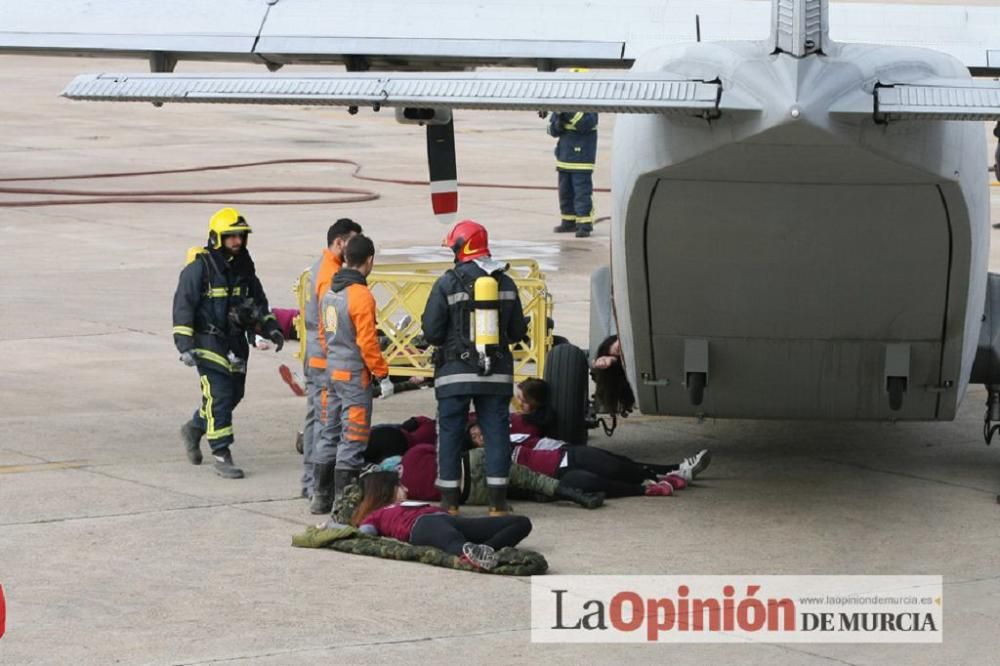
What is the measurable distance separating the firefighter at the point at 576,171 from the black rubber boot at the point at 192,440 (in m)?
12.2

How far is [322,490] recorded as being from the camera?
11508 millimetres

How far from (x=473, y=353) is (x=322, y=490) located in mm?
1321

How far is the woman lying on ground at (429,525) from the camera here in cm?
1017

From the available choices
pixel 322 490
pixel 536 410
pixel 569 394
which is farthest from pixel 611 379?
pixel 322 490

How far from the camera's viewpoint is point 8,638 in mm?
8742

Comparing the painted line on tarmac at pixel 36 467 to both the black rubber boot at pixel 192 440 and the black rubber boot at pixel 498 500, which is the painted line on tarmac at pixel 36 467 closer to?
the black rubber boot at pixel 192 440

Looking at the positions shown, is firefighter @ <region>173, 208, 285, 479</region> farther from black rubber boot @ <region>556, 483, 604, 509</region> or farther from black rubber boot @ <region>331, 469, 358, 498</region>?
black rubber boot @ <region>556, 483, 604, 509</region>

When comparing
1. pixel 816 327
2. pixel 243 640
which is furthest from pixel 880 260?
pixel 243 640

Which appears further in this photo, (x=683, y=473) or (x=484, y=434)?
(x=683, y=473)

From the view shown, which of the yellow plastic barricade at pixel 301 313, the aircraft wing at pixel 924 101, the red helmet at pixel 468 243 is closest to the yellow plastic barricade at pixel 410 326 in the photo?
the yellow plastic barricade at pixel 301 313

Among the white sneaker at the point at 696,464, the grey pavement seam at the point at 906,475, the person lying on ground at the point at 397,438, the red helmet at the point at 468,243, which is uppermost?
the red helmet at the point at 468,243

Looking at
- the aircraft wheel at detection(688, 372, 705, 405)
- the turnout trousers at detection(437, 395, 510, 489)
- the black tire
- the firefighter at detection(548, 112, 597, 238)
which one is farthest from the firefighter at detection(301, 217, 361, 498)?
the firefighter at detection(548, 112, 597, 238)

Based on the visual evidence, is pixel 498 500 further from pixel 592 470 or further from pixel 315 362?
pixel 315 362

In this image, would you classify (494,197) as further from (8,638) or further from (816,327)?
(8,638)
